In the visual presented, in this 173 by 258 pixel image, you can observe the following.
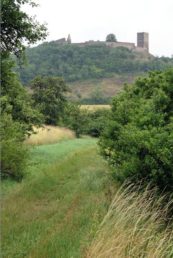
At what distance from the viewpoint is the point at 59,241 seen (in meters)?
8.74

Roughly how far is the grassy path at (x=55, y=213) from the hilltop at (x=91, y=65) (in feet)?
312

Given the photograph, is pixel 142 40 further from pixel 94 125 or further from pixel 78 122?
pixel 78 122

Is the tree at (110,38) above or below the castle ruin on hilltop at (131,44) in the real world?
above

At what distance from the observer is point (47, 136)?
40406mm


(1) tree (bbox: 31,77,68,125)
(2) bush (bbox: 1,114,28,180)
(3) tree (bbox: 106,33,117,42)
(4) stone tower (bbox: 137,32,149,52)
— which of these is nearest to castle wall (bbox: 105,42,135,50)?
(3) tree (bbox: 106,33,117,42)

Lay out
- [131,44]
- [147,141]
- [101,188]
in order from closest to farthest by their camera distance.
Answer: [147,141]
[101,188]
[131,44]

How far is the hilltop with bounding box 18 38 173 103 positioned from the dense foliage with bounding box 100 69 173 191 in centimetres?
9557

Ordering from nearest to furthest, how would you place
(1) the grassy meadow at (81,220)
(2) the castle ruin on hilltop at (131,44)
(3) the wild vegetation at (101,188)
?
(1) the grassy meadow at (81,220)
(3) the wild vegetation at (101,188)
(2) the castle ruin on hilltop at (131,44)

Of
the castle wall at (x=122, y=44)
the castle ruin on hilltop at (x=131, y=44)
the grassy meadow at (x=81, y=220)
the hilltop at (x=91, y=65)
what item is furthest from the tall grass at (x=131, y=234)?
the castle wall at (x=122, y=44)

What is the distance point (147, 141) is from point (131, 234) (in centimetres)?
361

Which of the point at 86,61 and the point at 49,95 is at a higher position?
the point at 49,95

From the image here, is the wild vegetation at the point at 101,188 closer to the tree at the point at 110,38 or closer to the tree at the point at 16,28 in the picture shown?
the tree at the point at 16,28

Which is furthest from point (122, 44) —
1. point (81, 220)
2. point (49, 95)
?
point (81, 220)

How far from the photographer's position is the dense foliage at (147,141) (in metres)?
10.2
